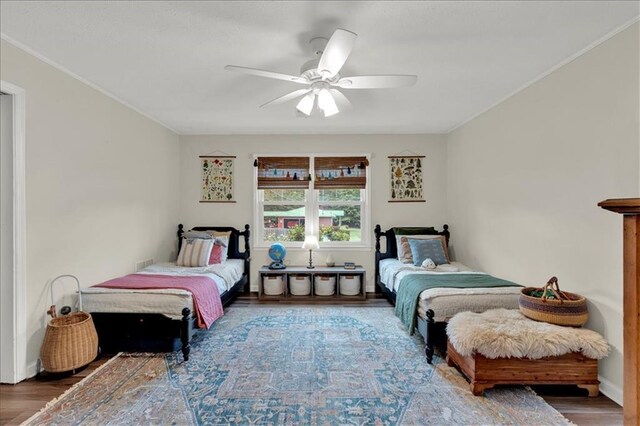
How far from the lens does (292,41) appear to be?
2166 mm

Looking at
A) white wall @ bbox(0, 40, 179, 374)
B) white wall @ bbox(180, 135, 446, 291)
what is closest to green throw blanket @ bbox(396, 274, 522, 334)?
white wall @ bbox(180, 135, 446, 291)

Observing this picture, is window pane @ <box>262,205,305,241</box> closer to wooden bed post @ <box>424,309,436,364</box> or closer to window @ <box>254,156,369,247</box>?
window @ <box>254,156,369,247</box>

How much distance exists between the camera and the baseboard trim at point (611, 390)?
205 centimetres

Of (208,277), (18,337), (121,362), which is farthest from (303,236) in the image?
(18,337)

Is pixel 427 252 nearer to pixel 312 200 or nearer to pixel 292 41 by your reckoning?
pixel 312 200

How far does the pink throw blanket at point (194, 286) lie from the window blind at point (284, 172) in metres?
1.95

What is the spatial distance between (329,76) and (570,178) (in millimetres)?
2079

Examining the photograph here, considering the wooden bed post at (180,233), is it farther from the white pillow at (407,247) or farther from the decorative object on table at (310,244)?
the white pillow at (407,247)

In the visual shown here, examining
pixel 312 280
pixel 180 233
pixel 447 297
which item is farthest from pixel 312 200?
pixel 447 297

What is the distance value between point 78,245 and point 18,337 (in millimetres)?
844

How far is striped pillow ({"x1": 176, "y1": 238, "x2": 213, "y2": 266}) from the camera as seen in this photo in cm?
396

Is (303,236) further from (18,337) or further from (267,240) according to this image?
(18,337)

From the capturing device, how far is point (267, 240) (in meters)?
4.89

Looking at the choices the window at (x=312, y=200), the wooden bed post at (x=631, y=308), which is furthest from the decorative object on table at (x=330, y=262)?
the wooden bed post at (x=631, y=308)
